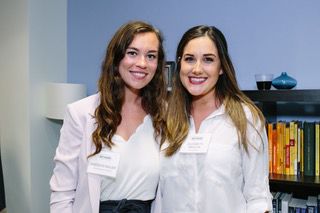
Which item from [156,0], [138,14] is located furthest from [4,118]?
[156,0]

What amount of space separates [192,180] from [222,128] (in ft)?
0.86

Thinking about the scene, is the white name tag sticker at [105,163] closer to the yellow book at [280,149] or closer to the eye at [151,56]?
the eye at [151,56]

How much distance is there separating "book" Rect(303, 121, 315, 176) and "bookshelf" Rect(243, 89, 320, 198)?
5 cm

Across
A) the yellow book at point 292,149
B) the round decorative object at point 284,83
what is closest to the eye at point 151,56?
the round decorative object at point 284,83

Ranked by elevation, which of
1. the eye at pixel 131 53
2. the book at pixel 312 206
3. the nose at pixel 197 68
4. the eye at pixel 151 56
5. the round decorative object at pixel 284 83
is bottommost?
the book at pixel 312 206

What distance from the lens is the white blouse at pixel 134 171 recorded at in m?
1.48

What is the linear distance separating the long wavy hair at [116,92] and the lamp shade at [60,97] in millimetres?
1046

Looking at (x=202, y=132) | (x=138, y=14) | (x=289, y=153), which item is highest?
(x=138, y=14)

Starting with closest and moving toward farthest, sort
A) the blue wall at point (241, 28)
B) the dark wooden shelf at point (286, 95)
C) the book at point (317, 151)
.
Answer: the dark wooden shelf at point (286, 95) < the book at point (317, 151) < the blue wall at point (241, 28)

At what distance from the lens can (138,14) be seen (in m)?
2.65

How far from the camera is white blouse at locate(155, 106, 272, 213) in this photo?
1.49 m

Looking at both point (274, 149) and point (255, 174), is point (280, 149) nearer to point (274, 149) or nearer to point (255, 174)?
point (274, 149)

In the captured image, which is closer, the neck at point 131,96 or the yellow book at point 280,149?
the neck at point 131,96

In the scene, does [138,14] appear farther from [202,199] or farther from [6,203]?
[6,203]
